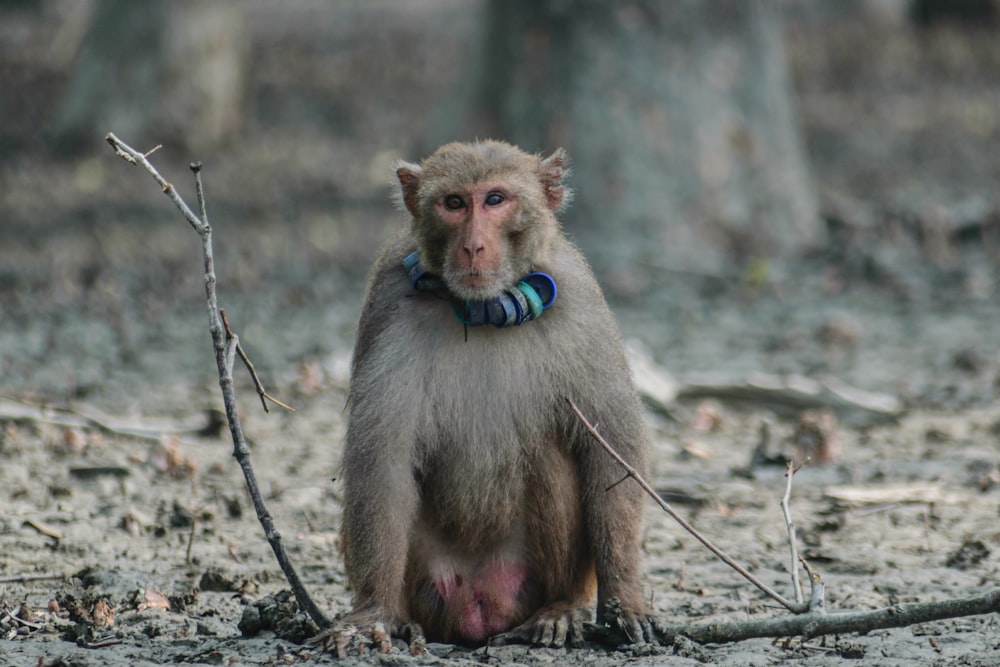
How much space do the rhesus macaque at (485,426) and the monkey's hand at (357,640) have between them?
24mm

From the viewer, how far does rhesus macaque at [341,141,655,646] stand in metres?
4.34

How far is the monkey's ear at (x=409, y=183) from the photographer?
14.7 ft

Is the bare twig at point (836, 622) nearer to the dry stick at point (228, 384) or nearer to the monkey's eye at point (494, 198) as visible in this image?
the dry stick at point (228, 384)

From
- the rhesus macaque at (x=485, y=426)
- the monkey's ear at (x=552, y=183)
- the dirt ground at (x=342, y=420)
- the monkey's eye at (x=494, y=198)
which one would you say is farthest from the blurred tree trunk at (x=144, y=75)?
the monkey's eye at (x=494, y=198)

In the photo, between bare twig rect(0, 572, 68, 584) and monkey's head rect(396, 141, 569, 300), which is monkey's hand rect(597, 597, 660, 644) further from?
bare twig rect(0, 572, 68, 584)

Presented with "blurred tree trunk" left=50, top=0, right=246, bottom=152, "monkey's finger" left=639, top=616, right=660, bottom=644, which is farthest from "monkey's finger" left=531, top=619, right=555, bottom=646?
"blurred tree trunk" left=50, top=0, right=246, bottom=152

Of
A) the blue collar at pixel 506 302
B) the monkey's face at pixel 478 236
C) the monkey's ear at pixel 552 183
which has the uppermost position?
the monkey's ear at pixel 552 183

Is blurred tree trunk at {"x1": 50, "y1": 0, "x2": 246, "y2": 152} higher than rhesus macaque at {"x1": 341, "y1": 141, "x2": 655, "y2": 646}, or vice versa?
blurred tree trunk at {"x1": 50, "y1": 0, "x2": 246, "y2": 152}

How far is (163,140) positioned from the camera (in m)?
14.4

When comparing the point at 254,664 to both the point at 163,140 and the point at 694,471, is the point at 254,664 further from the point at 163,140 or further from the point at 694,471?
the point at 163,140

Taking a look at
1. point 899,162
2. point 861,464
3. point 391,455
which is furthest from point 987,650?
point 899,162

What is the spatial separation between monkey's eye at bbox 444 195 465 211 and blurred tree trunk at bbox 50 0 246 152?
34.3 feet

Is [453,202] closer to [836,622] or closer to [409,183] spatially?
[409,183]

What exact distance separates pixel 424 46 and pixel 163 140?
623cm
